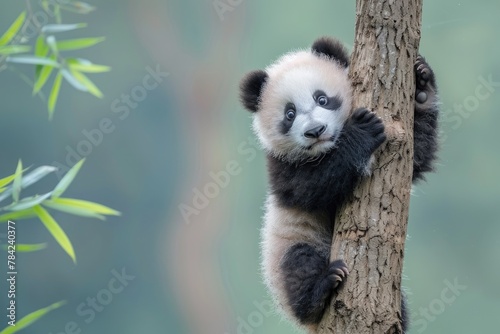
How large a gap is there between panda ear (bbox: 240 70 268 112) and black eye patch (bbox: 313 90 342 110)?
34 centimetres

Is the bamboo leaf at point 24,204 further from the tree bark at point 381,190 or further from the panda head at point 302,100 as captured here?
the panda head at point 302,100

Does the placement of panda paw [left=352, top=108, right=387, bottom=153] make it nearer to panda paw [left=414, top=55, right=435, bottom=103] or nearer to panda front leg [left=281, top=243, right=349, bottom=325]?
panda paw [left=414, top=55, right=435, bottom=103]

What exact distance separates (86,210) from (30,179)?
0.20m

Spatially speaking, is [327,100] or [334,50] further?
[334,50]

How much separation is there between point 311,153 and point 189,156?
7.83 ft

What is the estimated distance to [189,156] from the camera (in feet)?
17.4

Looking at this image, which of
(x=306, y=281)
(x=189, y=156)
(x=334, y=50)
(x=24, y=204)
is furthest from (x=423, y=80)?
(x=189, y=156)

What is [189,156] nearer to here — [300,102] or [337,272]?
[300,102]

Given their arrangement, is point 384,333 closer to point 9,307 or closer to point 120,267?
point 120,267

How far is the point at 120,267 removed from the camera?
5168 mm

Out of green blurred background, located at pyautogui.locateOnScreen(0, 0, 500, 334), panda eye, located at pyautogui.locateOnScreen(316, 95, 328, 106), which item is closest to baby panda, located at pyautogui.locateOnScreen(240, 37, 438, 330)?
panda eye, located at pyautogui.locateOnScreen(316, 95, 328, 106)

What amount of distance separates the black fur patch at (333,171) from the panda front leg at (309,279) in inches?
7.7

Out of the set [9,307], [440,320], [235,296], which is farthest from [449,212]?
[9,307]

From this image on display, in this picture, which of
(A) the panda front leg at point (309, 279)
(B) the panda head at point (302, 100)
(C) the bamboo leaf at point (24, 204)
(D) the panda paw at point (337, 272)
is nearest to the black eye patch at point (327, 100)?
(B) the panda head at point (302, 100)
